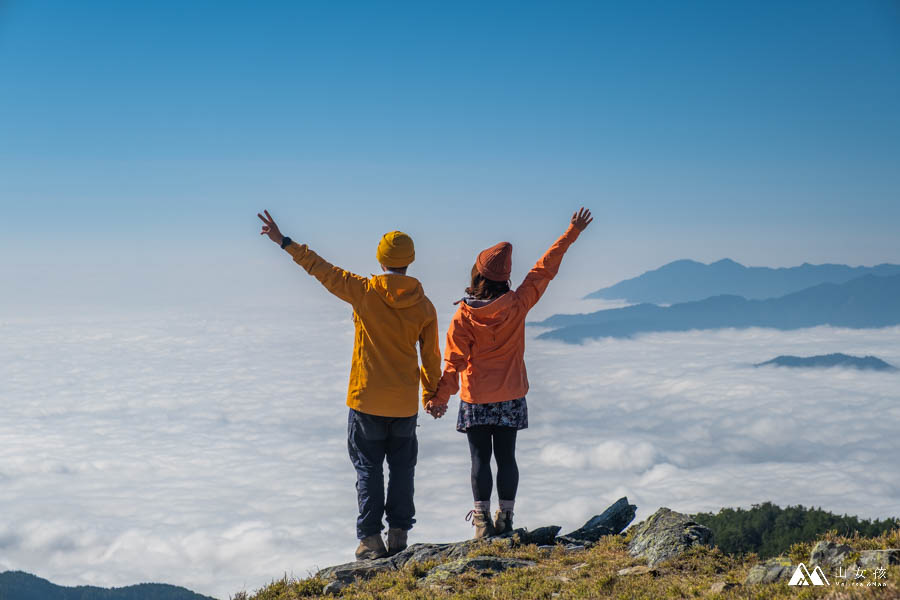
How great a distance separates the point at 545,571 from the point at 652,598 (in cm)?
151

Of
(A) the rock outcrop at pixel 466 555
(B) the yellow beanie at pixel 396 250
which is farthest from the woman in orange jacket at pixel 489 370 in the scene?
(B) the yellow beanie at pixel 396 250

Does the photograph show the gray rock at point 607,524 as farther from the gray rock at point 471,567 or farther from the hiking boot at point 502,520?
the gray rock at point 471,567

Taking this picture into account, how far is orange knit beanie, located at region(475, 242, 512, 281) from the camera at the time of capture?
8430mm

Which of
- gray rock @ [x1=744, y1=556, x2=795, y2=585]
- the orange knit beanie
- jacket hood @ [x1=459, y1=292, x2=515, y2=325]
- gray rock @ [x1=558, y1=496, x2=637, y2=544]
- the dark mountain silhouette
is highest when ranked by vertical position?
the orange knit beanie

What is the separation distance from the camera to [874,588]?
5211 millimetres

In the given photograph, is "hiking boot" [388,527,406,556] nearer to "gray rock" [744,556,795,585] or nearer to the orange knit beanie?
the orange knit beanie

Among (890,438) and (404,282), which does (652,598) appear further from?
(890,438)

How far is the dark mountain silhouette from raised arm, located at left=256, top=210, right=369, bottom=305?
96876 millimetres

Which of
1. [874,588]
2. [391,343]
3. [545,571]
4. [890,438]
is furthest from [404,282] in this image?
[890,438]

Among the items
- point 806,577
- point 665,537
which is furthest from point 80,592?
point 806,577

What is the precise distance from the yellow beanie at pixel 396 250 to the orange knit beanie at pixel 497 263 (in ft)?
2.89

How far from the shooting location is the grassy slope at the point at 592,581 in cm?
609

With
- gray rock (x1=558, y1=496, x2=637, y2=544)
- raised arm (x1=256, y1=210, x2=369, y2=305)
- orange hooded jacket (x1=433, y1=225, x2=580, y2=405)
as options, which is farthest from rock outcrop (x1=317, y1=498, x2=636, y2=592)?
raised arm (x1=256, y1=210, x2=369, y2=305)

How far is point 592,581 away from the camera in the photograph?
674 cm
